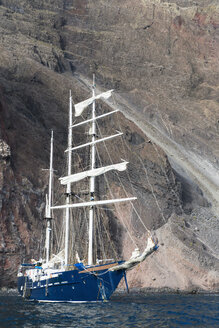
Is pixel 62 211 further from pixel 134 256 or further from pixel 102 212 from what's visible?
pixel 134 256

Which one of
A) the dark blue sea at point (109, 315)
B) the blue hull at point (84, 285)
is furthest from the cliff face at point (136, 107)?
the dark blue sea at point (109, 315)

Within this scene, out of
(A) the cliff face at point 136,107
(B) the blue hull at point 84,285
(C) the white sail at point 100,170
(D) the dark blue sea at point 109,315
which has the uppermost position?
(A) the cliff face at point 136,107

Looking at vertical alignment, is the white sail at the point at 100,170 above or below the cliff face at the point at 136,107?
below

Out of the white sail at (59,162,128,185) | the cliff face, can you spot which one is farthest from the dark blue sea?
the cliff face

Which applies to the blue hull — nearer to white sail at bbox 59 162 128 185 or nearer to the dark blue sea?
the dark blue sea

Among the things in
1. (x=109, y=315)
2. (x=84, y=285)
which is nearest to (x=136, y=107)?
(x=84, y=285)

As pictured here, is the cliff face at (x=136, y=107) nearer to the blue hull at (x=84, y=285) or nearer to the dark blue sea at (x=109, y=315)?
the blue hull at (x=84, y=285)
